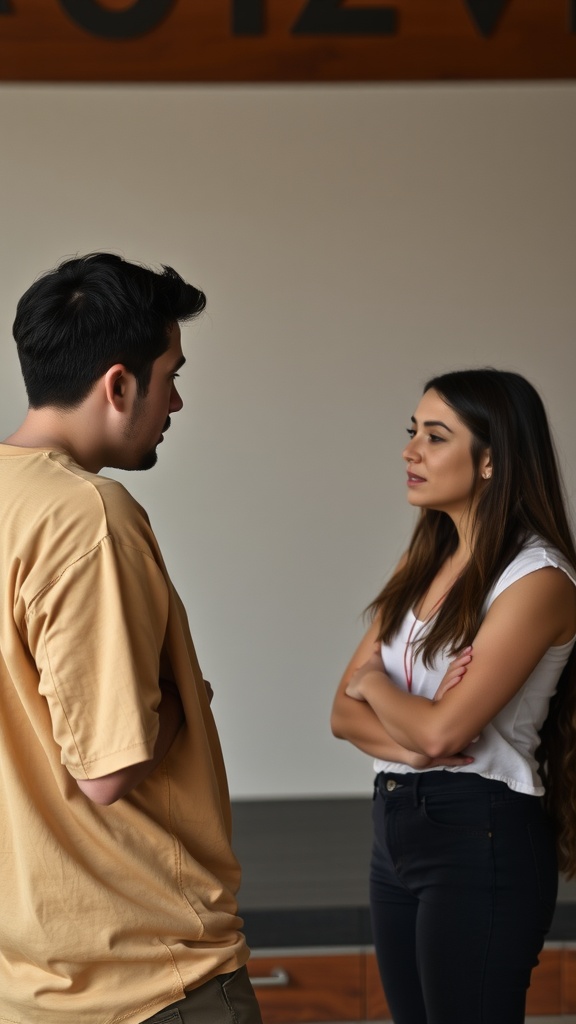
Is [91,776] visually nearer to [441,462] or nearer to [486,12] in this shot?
[441,462]

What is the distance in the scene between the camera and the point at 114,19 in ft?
9.91

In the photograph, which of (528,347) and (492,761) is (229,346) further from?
(492,761)

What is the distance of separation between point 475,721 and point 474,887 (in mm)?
267

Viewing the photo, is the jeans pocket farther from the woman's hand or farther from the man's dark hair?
the man's dark hair

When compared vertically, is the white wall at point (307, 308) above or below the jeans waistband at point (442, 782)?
above

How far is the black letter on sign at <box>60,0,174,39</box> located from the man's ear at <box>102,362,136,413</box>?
233 centimetres

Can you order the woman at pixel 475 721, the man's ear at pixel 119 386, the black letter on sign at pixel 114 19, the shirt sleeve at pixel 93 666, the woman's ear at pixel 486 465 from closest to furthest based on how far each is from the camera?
1. the shirt sleeve at pixel 93 666
2. the man's ear at pixel 119 386
3. the woman at pixel 475 721
4. the woman's ear at pixel 486 465
5. the black letter on sign at pixel 114 19

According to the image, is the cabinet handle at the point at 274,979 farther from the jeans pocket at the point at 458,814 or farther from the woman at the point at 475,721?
the jeans pocket at the point at 458,814

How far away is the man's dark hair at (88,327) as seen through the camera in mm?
1081

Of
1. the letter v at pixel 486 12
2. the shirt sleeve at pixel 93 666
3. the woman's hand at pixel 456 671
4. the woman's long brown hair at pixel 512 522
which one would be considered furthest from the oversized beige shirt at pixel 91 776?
the letter v at pixel 486 12

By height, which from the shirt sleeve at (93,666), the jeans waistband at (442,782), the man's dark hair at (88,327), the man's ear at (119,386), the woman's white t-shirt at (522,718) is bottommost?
the jeans waistband at (442,782)

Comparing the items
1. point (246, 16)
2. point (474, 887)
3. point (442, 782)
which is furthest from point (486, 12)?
point (474, 887)

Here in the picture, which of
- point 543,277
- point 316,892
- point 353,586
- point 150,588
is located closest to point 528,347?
point 543,277

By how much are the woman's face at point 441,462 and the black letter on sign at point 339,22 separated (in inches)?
68.8
